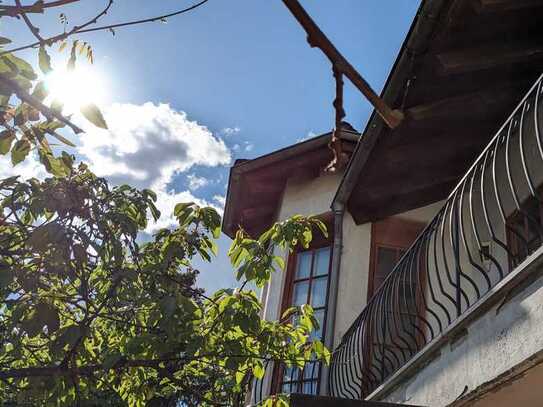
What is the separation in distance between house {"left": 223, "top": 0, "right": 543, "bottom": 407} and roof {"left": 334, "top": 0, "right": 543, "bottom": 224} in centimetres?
1

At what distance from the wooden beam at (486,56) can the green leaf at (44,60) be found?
4.03m

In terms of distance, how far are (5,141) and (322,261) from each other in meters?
6.69

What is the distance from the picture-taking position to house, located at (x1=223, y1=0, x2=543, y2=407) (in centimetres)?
301

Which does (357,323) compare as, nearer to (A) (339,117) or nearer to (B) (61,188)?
(B) (61,188)

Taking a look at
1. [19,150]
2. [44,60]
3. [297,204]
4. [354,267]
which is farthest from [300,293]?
[44,60]

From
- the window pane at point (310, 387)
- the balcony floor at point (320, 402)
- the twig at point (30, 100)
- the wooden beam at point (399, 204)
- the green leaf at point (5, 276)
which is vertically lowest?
the balcony floor at point (320, 402)

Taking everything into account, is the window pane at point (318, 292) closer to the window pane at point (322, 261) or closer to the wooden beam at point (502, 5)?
the window pane at point (322, 261)

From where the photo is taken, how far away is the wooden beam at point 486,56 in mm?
5102

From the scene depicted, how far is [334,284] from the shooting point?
7504 millimetres

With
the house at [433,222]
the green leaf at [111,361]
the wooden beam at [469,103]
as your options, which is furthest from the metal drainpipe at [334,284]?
the green leaf at [111,361]

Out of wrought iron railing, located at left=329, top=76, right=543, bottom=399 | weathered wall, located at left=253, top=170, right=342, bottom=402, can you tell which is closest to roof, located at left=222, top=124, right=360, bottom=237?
weathered wall, located at left=253, top=170, right=342, bottom=402

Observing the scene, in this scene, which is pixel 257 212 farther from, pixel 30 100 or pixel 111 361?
pixel 30 100

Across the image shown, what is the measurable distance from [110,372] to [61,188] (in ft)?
4.45

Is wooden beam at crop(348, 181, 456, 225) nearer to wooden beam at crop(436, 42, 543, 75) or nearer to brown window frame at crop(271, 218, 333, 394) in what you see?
brown window frame at crop(271, 218, 333, 394)
